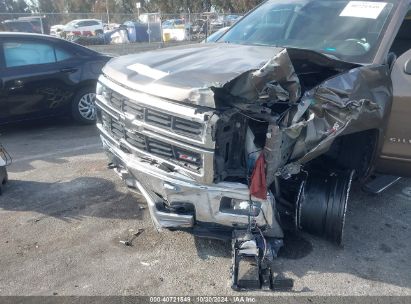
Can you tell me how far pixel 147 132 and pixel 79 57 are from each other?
4641mm

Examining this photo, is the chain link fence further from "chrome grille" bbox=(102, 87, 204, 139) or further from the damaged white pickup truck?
"chrome grille" bbox=(102, 87, 204, 139)

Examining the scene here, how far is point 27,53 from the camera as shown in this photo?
6625 mm

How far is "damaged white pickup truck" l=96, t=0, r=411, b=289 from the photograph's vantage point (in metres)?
2.85

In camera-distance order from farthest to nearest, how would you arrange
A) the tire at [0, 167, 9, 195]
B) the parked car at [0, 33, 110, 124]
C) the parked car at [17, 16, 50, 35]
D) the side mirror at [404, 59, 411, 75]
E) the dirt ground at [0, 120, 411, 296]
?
the parked car at [17, 16, 50, 35] → the parked car at [0, 33, 110, 124] → the tire at [0, 167, 9, 195] → the side mirror at [404, 59, 411, 75] → the dirt ground at [0, 120, 411, 296]

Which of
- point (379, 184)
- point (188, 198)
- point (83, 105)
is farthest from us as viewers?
point (83, 105)

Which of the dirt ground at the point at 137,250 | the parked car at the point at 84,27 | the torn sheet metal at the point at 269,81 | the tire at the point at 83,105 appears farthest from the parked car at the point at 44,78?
the parked car at the point at 84,27

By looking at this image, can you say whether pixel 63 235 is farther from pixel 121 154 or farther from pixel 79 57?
pixel 79 57

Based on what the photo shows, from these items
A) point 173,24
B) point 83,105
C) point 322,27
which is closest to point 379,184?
point 322,27

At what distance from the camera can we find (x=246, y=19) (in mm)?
5105

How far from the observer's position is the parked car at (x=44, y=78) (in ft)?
21.1

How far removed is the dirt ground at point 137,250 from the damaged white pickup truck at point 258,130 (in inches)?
9.9

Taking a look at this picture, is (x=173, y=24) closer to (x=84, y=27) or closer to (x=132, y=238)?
(x=84, y=27)

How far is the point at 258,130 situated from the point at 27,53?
4942mm

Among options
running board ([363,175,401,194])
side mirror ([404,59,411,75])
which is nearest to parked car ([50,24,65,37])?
running board ([363,175,401,194])
